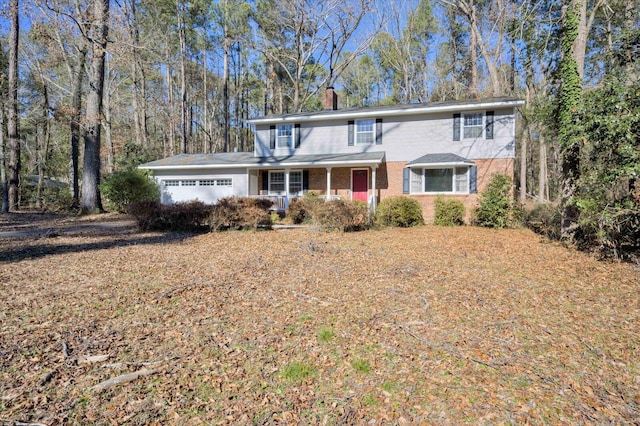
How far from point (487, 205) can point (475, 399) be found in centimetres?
1091

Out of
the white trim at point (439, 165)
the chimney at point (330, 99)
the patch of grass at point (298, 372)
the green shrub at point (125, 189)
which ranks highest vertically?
the chimney at point (330, 99)

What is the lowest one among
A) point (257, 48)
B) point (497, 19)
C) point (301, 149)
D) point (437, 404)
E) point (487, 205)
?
point (437, 404)

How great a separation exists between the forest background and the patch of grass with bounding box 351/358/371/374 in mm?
6286

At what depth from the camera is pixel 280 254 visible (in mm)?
8008

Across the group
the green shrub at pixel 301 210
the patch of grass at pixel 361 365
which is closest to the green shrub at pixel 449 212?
the green shrub at pixel 301 210

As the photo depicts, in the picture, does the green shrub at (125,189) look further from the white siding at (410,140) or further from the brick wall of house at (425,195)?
the brick wall of house at (425,195)

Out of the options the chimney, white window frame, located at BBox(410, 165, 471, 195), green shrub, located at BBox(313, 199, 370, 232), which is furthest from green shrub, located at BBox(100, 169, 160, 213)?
white window frame, located at BBox(410, 165, 471, 195)

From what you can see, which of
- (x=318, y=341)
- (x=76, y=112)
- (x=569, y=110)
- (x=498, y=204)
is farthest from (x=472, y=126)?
(x=76, y=112)

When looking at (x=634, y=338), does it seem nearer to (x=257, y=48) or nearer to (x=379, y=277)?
(x=379, y=277)

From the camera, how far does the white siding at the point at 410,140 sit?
14133 millimetres

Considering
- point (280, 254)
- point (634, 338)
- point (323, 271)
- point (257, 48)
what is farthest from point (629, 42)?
point (257, 48)

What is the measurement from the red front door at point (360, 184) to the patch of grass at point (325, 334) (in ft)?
40.7

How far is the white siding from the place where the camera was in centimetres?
1413

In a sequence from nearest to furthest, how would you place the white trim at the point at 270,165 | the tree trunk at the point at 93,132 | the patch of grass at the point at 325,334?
the patch of grass at the point at 325,334
the white trim at the point at 270,165
the tree trunk at the point at 93,132
